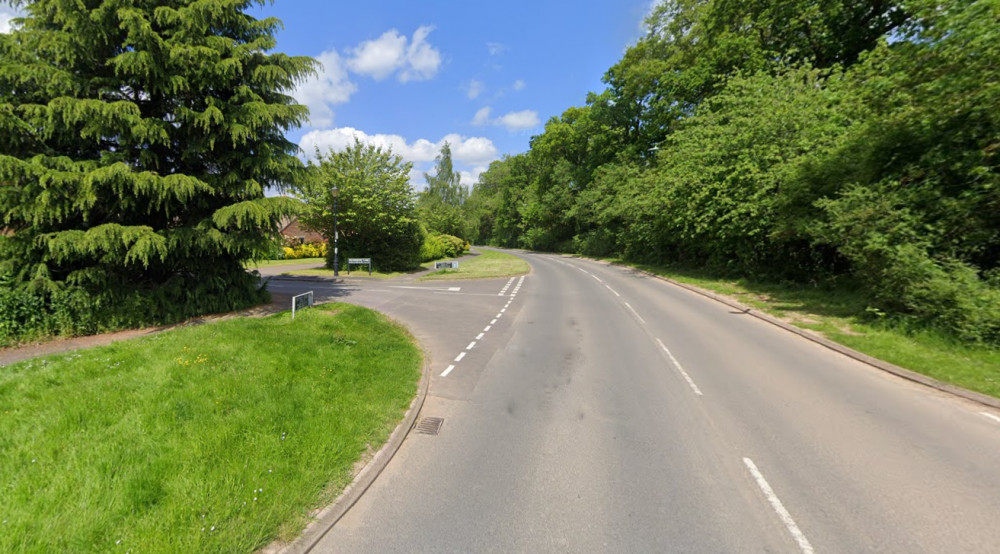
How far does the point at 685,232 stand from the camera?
2042 centimetres

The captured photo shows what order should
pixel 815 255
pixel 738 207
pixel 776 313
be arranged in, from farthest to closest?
pixel 738 207 → pixel 815 255 → pixel 776 313

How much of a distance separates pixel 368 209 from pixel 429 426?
68.5 feet

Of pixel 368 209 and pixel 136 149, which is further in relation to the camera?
pixel 368 209

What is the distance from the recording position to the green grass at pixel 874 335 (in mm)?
6316

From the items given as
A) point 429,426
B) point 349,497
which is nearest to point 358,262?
point 429,426

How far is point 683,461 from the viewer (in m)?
4.07

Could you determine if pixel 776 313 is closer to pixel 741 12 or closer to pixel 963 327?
pixel 963 327

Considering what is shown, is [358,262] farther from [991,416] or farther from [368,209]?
[991,416]

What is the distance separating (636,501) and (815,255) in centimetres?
1695

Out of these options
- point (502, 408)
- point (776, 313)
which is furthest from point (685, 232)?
point (502, 408)

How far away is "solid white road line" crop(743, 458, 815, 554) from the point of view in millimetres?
2959

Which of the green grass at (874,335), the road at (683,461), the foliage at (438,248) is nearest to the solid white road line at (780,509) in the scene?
the road at (683,461)

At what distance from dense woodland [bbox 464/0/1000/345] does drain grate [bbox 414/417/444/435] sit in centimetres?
1066

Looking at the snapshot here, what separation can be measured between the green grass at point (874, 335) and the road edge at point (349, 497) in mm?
9101
